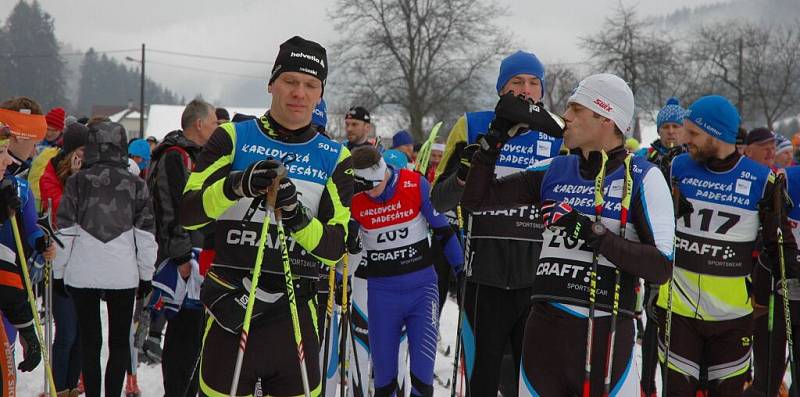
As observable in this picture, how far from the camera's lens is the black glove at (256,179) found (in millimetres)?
2645

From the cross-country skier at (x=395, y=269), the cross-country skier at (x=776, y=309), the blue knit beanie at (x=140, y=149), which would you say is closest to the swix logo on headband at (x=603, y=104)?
the cross-country skier at (x=395, y=269)

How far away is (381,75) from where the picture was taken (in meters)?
38.8

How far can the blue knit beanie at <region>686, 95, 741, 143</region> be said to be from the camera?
4.70 metres

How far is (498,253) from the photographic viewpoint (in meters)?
4.33

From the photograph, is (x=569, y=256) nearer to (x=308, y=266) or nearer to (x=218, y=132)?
(x=308, y=266)

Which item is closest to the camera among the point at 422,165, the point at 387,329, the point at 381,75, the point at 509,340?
the point at 509,340

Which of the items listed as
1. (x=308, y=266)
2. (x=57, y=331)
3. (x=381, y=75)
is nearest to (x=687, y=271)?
(x=308, y=266)

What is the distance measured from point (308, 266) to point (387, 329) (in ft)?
7.05

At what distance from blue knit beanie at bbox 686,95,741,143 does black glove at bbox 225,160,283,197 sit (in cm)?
332

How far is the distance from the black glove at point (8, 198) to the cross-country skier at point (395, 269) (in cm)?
225

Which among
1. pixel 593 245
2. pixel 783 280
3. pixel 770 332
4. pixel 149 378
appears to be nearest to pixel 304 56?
pixel 593 245

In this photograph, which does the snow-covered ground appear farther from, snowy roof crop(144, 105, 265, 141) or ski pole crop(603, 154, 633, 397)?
snowy roof crop(144, 105, 265, 141)

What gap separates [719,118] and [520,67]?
56.6 inches

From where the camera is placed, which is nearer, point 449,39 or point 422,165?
point 422,165
